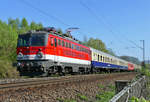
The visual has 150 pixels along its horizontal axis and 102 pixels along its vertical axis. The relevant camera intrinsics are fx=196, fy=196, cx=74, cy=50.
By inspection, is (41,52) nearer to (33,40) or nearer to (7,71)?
(33,40)

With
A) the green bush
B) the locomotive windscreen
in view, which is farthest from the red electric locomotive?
the green bush

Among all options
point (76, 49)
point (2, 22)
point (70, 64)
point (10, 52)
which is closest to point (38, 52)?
point (70, 64)

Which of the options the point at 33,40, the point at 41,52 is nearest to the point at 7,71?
the point at 33,40

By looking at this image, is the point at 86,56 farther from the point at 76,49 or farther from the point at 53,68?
the point at 53,68

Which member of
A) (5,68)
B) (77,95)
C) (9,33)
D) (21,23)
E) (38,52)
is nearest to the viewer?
(77,95)

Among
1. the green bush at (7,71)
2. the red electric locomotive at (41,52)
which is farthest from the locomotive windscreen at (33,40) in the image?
the green bush at (7,71)

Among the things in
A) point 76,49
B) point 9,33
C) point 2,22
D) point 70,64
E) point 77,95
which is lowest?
point 77,95

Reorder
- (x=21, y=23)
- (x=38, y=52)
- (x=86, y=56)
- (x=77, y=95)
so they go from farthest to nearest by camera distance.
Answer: (x=21, y=23), (x=86, y=56), (x=38, y=52), (x=77, y=95)

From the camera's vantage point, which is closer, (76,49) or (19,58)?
(19,58)

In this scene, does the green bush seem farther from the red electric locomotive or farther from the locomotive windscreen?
the locomotive windscreen

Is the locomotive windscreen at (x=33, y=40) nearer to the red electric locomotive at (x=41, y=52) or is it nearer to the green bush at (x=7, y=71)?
the red electric locomotive at (x=41, y=52)

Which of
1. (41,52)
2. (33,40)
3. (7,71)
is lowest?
(7,71)

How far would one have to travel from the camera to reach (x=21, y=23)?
50156 mm

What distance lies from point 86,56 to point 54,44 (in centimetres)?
809
